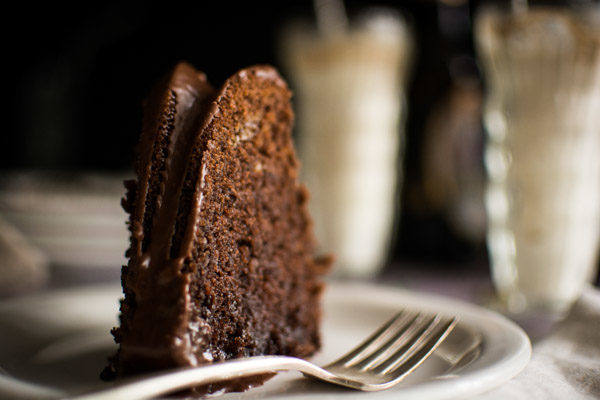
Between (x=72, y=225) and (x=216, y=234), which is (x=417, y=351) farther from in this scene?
(x=72, y=225)

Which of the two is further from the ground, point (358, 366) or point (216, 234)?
point (216, 234)

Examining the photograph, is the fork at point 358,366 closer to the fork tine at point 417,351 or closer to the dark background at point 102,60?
the fork tine at point 417,351

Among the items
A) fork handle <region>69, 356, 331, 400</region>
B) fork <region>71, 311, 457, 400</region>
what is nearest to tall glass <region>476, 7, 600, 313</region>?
fork <region>71, 311, 457, 400</region>

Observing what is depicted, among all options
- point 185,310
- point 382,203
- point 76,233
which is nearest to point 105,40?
point 76,233

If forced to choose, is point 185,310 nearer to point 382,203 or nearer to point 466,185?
point 382,203

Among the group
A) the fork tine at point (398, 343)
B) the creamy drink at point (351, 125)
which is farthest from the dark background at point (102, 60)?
the fork tine at point (398, 343)

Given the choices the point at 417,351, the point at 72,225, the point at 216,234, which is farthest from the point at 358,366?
the point at 72,225
